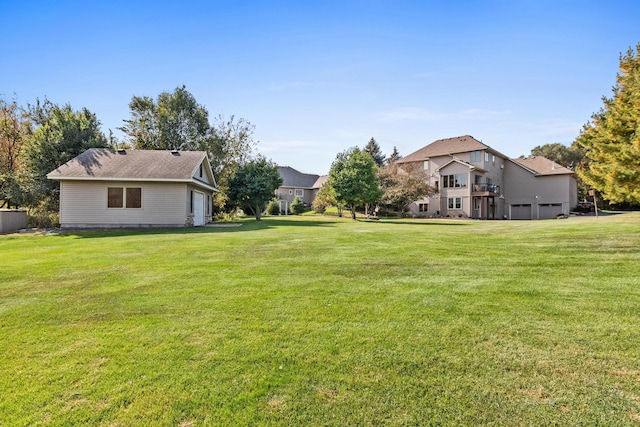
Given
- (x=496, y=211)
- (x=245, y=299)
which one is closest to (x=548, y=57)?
(x=245, y=299)

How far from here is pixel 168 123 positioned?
2886 cm

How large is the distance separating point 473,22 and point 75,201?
20.2m

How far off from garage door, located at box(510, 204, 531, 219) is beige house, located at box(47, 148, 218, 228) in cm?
3500

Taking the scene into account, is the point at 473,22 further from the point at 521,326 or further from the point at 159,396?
the point at 159,396

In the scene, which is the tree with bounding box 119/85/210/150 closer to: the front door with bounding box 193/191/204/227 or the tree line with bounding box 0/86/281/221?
the tree line with bounding box 0/86/281/221

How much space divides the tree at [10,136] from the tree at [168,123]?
6682 mm

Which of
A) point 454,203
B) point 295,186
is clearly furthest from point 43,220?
point 454,203

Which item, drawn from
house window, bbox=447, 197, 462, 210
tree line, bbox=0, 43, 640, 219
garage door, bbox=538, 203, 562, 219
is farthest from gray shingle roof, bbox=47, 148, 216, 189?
garage door, bbox=538, 203, 562, 219

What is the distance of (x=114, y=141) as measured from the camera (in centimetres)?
2841

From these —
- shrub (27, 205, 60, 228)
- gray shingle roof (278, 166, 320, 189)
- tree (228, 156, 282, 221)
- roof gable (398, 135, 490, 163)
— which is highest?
roof gable (398, 135, 490, 163)

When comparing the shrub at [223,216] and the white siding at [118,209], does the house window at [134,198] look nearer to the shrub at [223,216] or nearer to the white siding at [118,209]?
the white siding at [118,209]

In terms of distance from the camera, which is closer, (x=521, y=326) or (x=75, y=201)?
(x=521, y=326)

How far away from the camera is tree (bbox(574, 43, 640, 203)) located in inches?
428

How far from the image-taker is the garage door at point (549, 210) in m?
35.0
